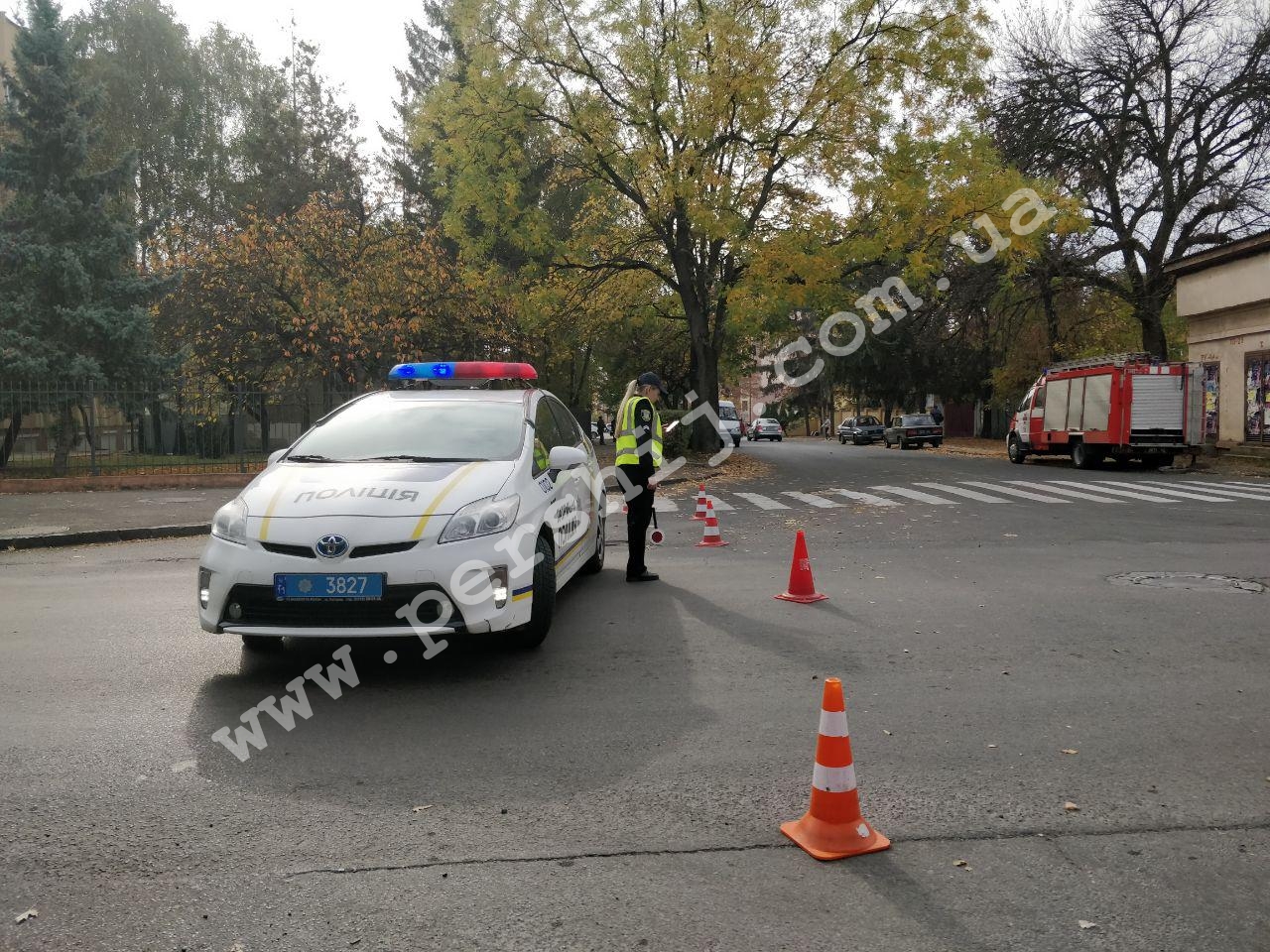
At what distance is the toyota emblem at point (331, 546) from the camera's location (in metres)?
5.25

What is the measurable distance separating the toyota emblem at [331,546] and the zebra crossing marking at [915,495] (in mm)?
12321

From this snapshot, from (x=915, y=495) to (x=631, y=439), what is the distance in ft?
32.3

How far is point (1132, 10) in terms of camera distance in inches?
1097

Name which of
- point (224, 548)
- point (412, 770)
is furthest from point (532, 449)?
point (412, 770)

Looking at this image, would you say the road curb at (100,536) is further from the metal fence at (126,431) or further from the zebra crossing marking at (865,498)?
the zebra crossing marking at (865,498)

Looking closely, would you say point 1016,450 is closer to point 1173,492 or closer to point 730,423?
point 1173,492

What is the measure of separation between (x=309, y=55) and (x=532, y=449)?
4052 centimetres

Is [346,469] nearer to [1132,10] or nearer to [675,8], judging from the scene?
[675,8]

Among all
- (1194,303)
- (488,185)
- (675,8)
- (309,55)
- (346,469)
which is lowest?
(346,469)

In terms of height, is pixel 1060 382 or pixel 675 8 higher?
pixel 675 8

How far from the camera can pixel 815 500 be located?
1728cm

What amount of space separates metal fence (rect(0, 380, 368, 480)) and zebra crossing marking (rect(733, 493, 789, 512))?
9842 mm

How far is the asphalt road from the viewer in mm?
2938

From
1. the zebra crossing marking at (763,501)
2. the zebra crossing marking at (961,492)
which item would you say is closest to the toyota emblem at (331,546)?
the zebra crossing marking at (763,501)
